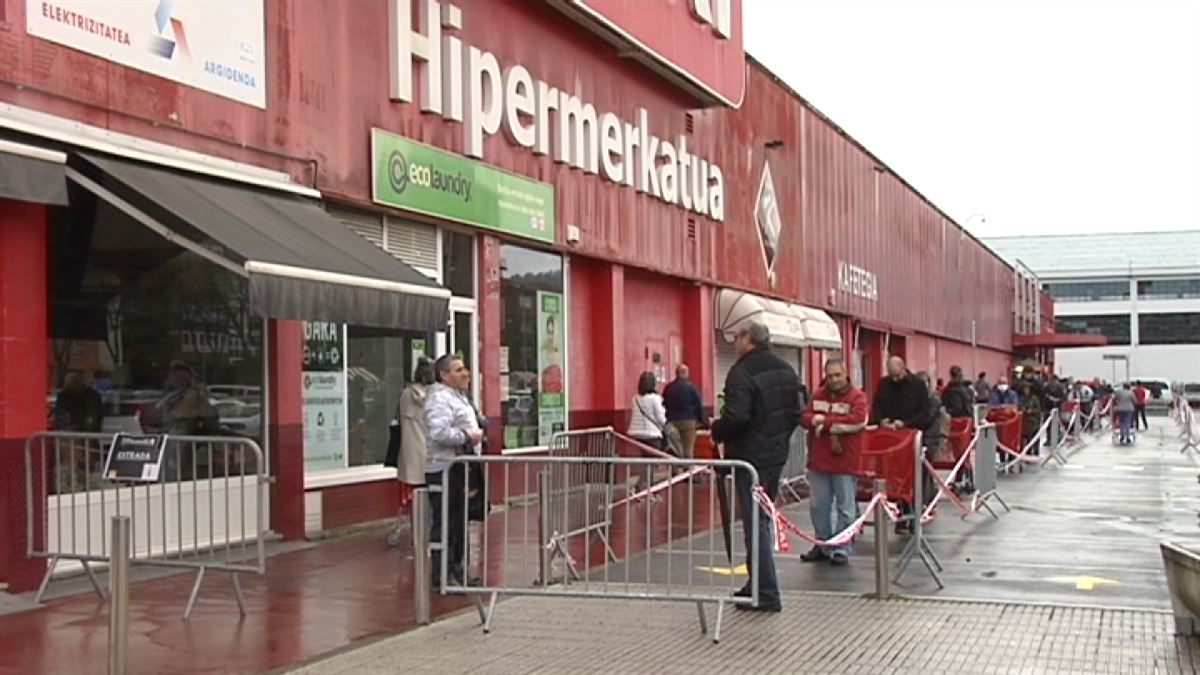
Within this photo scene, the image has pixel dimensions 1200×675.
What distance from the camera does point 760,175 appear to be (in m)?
26.4

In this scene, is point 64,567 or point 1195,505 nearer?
point 64,567

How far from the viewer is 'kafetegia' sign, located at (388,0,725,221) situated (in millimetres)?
13742

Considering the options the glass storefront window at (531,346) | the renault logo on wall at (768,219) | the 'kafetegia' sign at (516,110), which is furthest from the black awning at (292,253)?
the renault logo on wall at (768,219)

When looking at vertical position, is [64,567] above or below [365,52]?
below

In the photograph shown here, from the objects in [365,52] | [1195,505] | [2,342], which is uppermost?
[365,52]

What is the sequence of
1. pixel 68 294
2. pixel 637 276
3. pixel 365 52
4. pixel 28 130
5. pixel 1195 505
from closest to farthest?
pixel 28 130 → pixel 68 294 → pixel 365 52 → pixel 1195 505 → pixel 637 276

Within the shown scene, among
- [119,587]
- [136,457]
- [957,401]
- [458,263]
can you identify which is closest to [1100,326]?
[957,401]

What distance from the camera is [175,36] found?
10.5 metres

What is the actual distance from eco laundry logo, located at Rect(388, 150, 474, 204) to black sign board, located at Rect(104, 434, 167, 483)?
533cm

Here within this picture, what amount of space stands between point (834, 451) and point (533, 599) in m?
3.06

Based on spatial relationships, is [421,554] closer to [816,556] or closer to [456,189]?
[816,556]

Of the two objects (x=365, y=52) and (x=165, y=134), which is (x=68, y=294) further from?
(x=365, y=52)

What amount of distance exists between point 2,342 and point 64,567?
179 centimetres

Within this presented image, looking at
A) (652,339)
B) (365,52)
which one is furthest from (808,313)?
(365,52)
